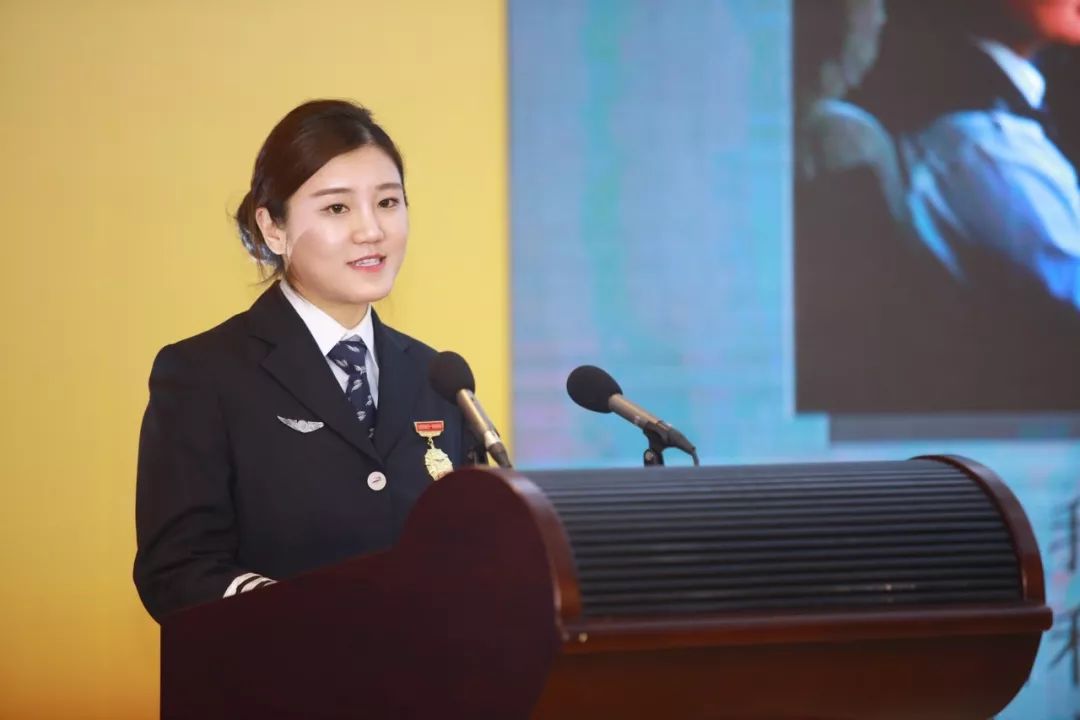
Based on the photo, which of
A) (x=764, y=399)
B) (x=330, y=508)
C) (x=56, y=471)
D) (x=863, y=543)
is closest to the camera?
(x=863, y=543)

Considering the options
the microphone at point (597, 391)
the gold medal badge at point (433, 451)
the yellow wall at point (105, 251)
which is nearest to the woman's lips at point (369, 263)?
the gold medal badge at point (433, 451)

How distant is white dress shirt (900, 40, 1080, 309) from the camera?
12.8ft

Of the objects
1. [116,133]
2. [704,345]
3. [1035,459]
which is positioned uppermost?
[116,133]

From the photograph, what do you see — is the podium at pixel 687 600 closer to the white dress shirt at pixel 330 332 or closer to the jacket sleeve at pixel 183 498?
the jacket sleeve at pixel 183 498

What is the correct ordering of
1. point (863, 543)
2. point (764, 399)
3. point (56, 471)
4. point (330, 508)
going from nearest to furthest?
point (863, 543) < point (330, 508) < point (56, 471) < point (764, 399)

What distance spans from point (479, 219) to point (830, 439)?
3.76 feet

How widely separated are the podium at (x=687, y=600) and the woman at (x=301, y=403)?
55cm

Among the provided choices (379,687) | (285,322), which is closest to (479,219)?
(285,322)

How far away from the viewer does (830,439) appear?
3811mm

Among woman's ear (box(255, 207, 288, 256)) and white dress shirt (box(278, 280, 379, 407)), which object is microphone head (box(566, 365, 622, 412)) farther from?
woman's ear (box(255, 207, 288, 256))

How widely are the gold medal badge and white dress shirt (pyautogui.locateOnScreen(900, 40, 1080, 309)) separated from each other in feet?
7.38

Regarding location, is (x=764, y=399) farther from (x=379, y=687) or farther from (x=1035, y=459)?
(x=379, y=687)

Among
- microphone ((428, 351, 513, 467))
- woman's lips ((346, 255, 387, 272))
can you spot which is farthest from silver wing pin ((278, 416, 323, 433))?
microphone ((428, 351, 513, 467))

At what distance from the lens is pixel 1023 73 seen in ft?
13.0
